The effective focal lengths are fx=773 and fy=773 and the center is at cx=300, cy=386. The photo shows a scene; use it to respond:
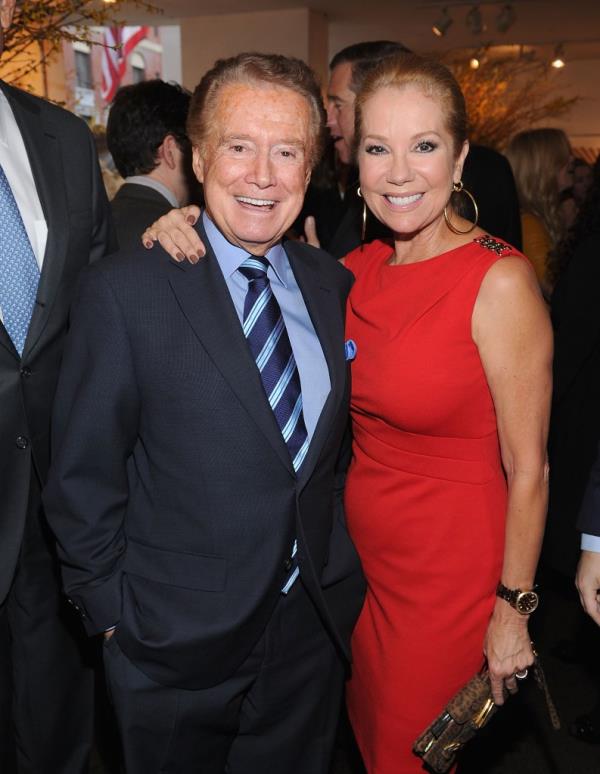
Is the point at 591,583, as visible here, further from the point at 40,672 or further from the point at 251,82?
the point at 40,672

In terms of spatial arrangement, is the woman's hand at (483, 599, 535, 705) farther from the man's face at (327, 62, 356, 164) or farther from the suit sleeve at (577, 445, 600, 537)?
the man's face at (327, 62, 356, 164)

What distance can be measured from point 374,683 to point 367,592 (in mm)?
225

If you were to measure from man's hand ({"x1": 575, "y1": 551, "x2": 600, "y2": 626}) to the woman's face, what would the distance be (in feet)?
2.79

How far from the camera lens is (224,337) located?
151 cm

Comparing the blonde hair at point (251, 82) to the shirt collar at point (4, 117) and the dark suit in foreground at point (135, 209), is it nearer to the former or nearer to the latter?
the shirt collar at point (4, 117)

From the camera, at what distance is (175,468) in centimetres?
156

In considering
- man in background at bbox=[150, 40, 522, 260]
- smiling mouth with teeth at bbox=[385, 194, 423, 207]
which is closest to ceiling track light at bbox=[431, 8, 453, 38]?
man in background at bbox=[150, 40, 522, 260]

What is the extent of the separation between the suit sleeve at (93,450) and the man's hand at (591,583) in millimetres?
1012

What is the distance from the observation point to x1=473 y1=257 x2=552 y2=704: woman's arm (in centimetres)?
165

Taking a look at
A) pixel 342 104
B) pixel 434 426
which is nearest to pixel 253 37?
pixel 342 104

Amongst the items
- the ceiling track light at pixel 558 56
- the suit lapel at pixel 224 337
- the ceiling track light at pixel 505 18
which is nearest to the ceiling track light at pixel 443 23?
the ceiling track light at pixel 505 18

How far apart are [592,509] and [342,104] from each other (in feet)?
6.02

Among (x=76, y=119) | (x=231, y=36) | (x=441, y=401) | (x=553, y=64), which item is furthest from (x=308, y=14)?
(x=441, y=401)

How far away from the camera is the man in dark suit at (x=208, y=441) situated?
1509mm
